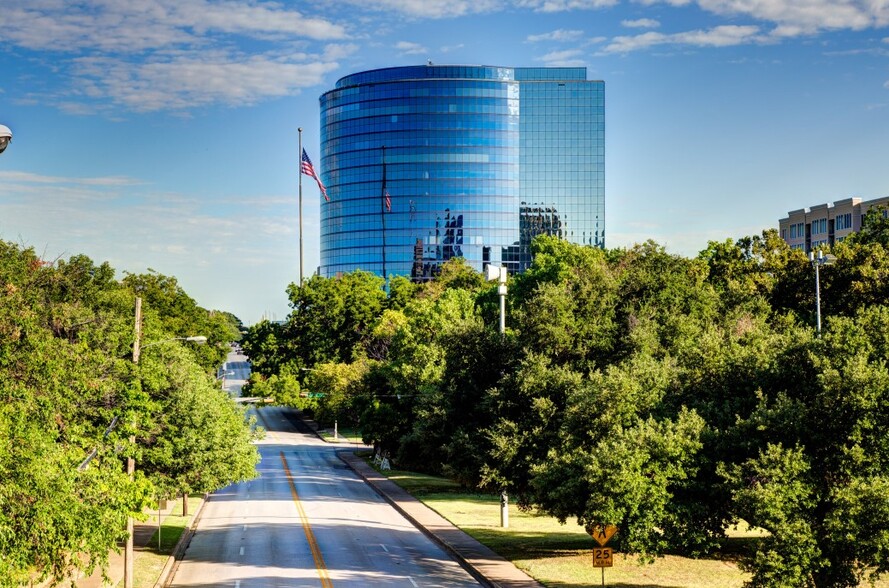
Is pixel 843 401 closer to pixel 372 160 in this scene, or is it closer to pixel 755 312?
pixel 755 312

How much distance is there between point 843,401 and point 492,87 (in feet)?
505

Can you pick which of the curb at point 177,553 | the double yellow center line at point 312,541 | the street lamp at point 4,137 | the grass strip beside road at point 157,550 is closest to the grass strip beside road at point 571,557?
the double yellow center line at point 312,541

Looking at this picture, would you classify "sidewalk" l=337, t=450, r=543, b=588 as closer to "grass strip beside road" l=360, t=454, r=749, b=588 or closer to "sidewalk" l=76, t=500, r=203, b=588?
"grass strip beside road" l=360, t=454, r=749, b=588

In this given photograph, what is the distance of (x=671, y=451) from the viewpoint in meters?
28.1

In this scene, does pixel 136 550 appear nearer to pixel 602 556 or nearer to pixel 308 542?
pixel 308 542

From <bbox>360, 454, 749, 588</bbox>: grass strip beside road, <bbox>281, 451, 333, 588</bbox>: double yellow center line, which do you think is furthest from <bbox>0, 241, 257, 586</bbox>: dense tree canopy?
<bbox>360, 454, 749, 588</bbox>: grass strip beside road

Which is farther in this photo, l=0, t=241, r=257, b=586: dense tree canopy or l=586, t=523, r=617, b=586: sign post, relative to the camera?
l=586, t=523, r=617, b=586: sign post

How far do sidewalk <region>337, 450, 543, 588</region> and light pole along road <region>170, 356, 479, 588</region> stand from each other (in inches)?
18.0

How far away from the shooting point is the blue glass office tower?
563 ft

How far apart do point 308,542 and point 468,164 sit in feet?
447

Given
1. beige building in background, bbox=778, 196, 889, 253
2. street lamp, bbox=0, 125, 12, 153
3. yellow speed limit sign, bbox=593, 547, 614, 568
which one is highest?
beige building in background, bbox=778, 196, 889, 253

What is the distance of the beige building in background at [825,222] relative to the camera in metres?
136

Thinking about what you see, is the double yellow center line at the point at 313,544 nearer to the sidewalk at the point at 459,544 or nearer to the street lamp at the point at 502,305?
the sidewalk at the point at 459,544

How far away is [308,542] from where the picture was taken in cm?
4056
